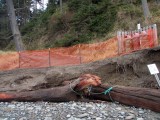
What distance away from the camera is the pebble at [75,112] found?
8836 mm

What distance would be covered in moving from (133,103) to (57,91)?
2807 mm

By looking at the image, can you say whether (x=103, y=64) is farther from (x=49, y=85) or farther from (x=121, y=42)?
(x=121, y=42)

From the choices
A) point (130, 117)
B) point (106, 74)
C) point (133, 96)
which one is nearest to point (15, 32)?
point (106, 74)

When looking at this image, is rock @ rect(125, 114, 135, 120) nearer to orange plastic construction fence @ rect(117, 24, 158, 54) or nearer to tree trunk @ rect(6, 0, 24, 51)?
orange plastic construction fence @ rect(117, 24, 158, 54)

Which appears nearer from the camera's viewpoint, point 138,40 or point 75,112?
point 75,112

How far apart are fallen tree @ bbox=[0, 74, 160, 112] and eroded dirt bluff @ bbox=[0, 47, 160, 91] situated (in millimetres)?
1074

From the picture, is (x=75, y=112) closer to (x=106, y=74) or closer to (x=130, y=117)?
(x=130, y=117)

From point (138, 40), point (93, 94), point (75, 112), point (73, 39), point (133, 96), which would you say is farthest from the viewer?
point (73, 39)

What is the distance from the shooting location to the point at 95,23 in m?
26.6

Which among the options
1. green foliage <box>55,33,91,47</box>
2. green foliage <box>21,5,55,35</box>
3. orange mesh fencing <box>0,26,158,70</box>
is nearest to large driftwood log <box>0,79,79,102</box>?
orange mesh fencing <box>0,26,158,70</box>

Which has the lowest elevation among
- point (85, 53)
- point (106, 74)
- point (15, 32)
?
point (106, 74)

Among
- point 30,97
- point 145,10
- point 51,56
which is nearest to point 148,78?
point 30,97

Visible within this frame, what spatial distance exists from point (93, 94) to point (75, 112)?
1.57 meters

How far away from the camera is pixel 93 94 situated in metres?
10.8
